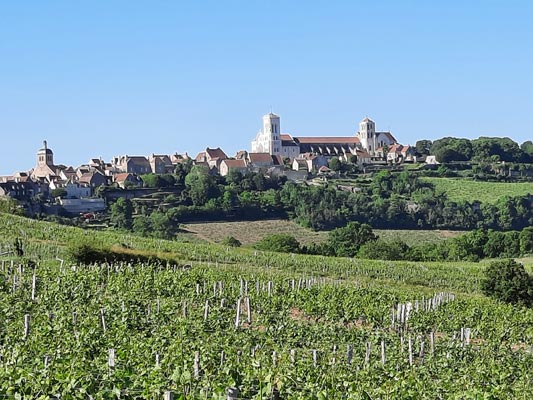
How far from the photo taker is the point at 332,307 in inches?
880

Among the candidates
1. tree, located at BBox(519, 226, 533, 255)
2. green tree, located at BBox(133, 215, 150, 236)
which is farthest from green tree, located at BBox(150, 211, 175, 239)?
tree, located at BBox(519, 226, 533, 255)

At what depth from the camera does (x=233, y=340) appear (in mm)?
14914

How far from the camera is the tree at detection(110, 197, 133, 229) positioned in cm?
8034

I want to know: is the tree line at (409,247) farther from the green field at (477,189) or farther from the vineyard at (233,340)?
the vineyard at (233,340)

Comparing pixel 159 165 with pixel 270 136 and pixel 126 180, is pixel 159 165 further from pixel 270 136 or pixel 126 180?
pixel 270 136

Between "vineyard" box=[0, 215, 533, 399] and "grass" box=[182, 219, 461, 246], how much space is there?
45.6 metres

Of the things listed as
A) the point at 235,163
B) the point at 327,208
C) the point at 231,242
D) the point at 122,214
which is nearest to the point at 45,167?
the point at 235,163

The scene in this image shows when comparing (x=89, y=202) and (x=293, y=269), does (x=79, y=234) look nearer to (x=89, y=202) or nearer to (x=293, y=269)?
(x=293, y=269)

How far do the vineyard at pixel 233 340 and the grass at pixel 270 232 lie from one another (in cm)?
4565

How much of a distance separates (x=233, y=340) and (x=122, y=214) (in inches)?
2731

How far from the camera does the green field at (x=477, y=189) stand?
10031cm

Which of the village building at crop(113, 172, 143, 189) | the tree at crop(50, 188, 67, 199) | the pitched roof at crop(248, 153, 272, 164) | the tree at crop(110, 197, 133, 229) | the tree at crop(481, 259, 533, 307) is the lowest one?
the tree at crop(481, 259, 533, 307)

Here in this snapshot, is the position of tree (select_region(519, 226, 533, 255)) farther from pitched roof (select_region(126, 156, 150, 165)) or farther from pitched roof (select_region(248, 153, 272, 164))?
pitched roof (select_region(126, 156, 150, 165))

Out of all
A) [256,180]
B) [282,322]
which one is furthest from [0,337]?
[256,180]
